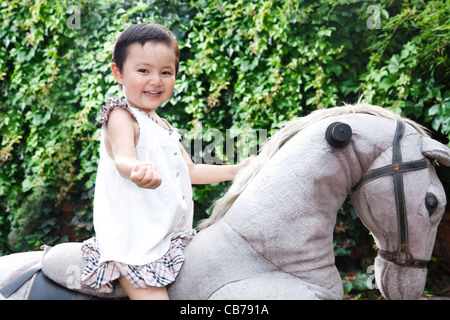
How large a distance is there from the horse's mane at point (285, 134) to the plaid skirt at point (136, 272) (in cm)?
25

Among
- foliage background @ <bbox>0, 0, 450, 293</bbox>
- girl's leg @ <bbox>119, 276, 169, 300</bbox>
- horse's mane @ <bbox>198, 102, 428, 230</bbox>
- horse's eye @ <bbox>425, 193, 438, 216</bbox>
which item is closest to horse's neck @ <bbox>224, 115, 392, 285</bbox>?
horse's mane @ <bbox>198, 102, 428, 230</bbox>

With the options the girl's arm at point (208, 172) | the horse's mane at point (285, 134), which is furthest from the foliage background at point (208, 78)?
the horse's mane at point (285, 134)

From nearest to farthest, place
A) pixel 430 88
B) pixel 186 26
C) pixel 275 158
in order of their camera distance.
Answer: pixel 275 158
pixel 430 88
pixel 186 26

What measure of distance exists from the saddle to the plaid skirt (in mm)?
42

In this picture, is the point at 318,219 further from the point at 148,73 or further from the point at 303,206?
the point at 148,73

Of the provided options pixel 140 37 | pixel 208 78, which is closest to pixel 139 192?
pixel 140 37

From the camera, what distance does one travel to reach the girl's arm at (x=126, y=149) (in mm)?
1286

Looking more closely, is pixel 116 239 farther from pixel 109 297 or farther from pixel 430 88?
pixel 430 88

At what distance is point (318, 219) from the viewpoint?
1505 millimetres

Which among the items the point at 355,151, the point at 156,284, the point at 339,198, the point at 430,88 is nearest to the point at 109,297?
the point at 156,284

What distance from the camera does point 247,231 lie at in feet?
4.94

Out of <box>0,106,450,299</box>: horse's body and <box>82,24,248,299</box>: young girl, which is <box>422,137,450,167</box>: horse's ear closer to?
<box>0,106,450,299</box>: horse's body
